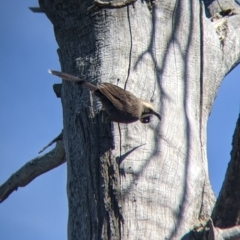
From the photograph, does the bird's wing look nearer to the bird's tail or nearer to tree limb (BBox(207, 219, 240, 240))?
the bird's tail

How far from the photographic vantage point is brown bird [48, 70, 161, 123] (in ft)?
9.29

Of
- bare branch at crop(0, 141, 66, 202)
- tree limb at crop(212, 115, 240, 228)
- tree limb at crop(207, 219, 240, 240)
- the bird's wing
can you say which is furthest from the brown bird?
bare branch at crop(0, 141, 66, 202)

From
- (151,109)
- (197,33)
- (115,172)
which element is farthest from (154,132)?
(197,33)

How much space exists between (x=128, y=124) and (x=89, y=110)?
0.20 metres

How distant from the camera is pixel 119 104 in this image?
302 cm

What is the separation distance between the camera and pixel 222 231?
2396mm

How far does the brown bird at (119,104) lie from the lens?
9.29 feet

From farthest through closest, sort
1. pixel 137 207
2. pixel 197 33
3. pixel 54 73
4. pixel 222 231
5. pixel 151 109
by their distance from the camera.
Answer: pixel 197 33 → pixel 54 73 → pixel 151 109 → pixel 137 207 → pixel 222 231

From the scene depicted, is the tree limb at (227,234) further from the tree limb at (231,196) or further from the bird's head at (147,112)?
the bird's head at (147,112)

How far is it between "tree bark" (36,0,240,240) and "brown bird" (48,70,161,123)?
0.05 m

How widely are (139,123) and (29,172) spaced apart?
4.22ft

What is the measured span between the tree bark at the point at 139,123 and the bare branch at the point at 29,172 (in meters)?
0.90

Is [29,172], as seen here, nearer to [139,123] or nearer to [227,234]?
[139,123]

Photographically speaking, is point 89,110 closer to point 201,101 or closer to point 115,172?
point 115,172
